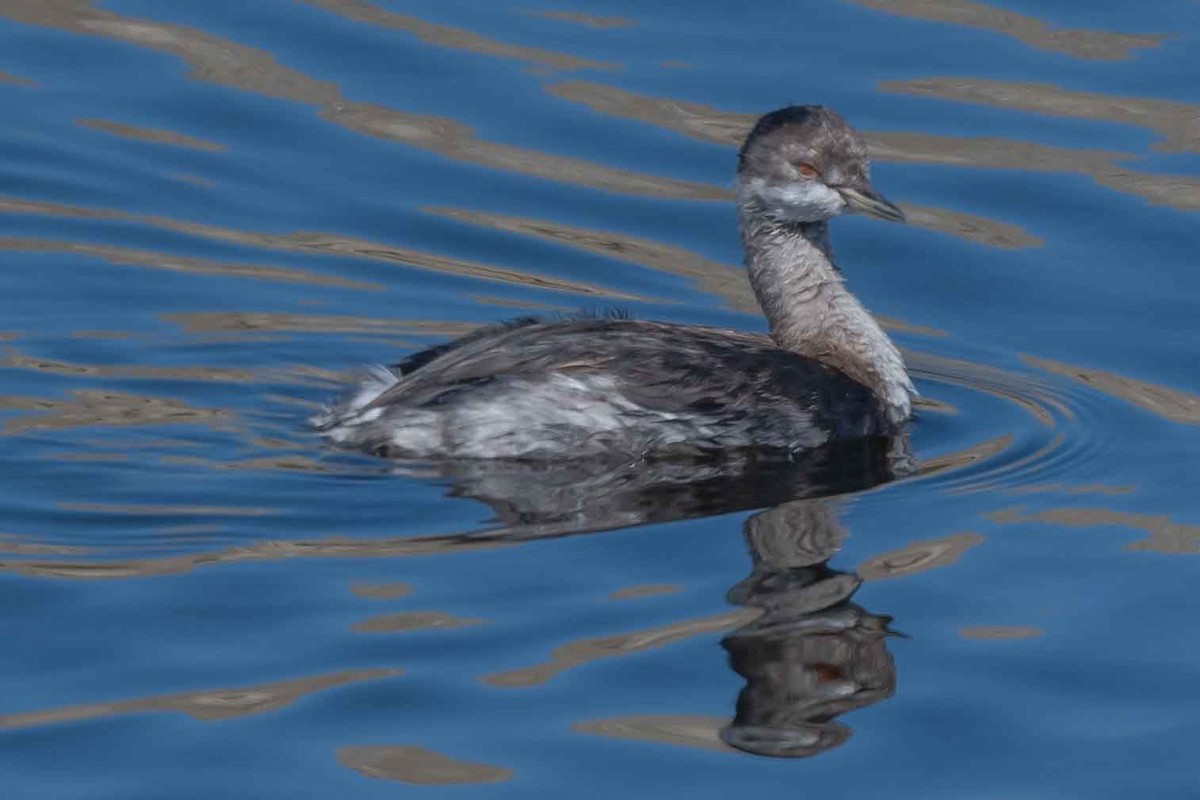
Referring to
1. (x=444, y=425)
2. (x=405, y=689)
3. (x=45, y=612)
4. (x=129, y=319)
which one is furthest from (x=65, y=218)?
(x=405, y=689)

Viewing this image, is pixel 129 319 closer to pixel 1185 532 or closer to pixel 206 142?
pixel 206 142

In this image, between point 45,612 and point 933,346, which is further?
point 933,346

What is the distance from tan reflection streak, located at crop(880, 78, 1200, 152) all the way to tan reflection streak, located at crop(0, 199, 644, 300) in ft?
9.21

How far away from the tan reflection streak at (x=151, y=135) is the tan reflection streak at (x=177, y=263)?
1435mm

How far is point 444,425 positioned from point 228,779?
106 inches

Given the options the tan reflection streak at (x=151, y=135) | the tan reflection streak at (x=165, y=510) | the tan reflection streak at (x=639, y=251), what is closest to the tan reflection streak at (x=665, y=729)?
the tan reflection streak at (x=165, y=510)

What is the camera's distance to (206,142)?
41.3 ft

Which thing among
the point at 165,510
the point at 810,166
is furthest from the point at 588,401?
the point at 165,510

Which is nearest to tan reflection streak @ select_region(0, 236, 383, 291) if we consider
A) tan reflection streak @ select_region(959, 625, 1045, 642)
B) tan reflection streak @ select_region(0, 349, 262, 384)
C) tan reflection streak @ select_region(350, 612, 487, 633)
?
tan reflection streak @ select_region(0, 349, 262, 384)

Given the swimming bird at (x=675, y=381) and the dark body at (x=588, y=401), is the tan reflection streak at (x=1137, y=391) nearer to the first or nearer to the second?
the swimming bird at (x=675, y=381)

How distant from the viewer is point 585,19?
14039 mm

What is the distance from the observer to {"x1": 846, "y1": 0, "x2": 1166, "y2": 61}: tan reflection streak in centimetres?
1361

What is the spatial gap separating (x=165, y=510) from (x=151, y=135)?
4590 mm

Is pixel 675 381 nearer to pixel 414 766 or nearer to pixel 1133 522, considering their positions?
pixel 1133 522
